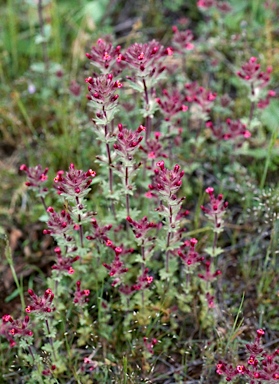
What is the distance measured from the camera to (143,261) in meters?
3.23

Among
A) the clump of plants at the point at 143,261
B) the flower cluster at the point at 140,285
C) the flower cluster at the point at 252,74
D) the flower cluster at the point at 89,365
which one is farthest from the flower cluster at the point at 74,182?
the flower cluster at the point at 252,74

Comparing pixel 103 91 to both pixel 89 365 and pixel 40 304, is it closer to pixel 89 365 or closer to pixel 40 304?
pixel 40 304

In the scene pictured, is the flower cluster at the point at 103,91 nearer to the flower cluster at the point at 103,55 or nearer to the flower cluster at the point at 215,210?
the flower cluster at the point at 103,55

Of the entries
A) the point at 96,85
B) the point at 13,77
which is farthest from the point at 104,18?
the point at 96,85

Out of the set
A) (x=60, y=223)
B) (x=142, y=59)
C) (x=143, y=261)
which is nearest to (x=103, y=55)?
(x=142, y=59)

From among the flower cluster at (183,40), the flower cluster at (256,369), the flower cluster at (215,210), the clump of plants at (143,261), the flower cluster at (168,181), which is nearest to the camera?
the flower cluster at (256,369)

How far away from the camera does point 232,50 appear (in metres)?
5.16

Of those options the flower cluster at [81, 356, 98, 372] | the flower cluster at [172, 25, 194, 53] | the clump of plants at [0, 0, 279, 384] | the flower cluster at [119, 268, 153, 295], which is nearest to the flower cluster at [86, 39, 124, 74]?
the clump of plants at [0, 0, 279, 384]

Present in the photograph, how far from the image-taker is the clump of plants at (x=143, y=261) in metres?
3.00

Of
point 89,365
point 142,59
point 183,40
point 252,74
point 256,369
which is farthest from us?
point 183,40

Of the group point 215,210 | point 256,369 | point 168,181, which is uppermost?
point 168,181

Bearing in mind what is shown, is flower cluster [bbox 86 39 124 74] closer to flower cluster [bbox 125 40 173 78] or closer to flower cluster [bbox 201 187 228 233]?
flower cluster [bbox 125 40 173 78]

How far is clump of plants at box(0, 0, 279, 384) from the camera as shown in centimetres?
300

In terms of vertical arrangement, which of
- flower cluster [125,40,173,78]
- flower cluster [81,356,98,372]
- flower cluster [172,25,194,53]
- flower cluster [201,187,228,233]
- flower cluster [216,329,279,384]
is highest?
flower cluster [125,40,173,78]
